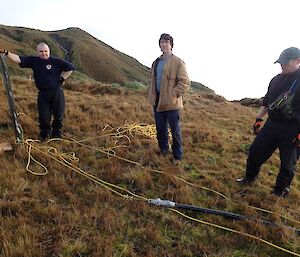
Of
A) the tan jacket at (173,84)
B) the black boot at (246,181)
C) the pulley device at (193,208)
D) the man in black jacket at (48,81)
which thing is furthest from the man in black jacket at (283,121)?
the man in black jacket at (48,81)

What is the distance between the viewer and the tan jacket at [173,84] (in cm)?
588

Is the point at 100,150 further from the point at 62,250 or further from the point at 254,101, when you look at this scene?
the point at 254,101

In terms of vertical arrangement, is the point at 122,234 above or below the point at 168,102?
below

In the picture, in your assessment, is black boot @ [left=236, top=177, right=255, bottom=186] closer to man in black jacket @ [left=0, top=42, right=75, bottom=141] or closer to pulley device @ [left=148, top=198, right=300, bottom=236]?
pulley device @ [left=148, top=198, right=300, bottom=236]

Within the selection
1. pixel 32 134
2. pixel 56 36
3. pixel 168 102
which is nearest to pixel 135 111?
pixel 32 134

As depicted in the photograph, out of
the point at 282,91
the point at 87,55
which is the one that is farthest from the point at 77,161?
the point at 87,55

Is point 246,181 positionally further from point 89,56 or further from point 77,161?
point 89,56

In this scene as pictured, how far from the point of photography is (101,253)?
3.45 m

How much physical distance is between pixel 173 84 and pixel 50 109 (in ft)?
8.43

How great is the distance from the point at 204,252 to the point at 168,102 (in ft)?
9.35

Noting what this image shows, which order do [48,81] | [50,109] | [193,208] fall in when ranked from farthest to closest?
1. [50,109]
2. [48,81]
3. [193,208]

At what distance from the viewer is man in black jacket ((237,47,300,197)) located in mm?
4738

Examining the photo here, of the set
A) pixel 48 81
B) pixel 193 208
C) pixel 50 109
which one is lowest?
pixel 193 208

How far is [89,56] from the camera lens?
87062 millimetres
